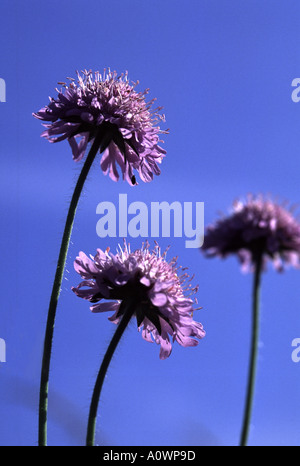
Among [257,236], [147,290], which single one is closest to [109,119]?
[147,290]

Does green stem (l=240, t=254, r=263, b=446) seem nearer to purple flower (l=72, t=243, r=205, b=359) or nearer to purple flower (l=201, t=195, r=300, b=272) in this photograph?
purple flower (l=201, t=195, r=300, b=272)

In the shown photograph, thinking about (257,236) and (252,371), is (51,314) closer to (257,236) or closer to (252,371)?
(257,236)

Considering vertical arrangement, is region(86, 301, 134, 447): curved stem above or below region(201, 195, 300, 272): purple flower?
below

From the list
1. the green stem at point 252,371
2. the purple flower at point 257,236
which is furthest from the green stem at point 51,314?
the green stem at point 252,371

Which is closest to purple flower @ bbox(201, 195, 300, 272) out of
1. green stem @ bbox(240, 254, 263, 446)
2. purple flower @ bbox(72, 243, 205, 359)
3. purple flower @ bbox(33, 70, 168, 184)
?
green stem @ bbox(240, 254, 263, 446)

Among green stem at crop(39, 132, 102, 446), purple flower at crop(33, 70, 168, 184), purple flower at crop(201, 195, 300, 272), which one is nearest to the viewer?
purple flower at crop(201, 195, 300, 272)

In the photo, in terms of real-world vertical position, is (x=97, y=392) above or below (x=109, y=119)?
below
